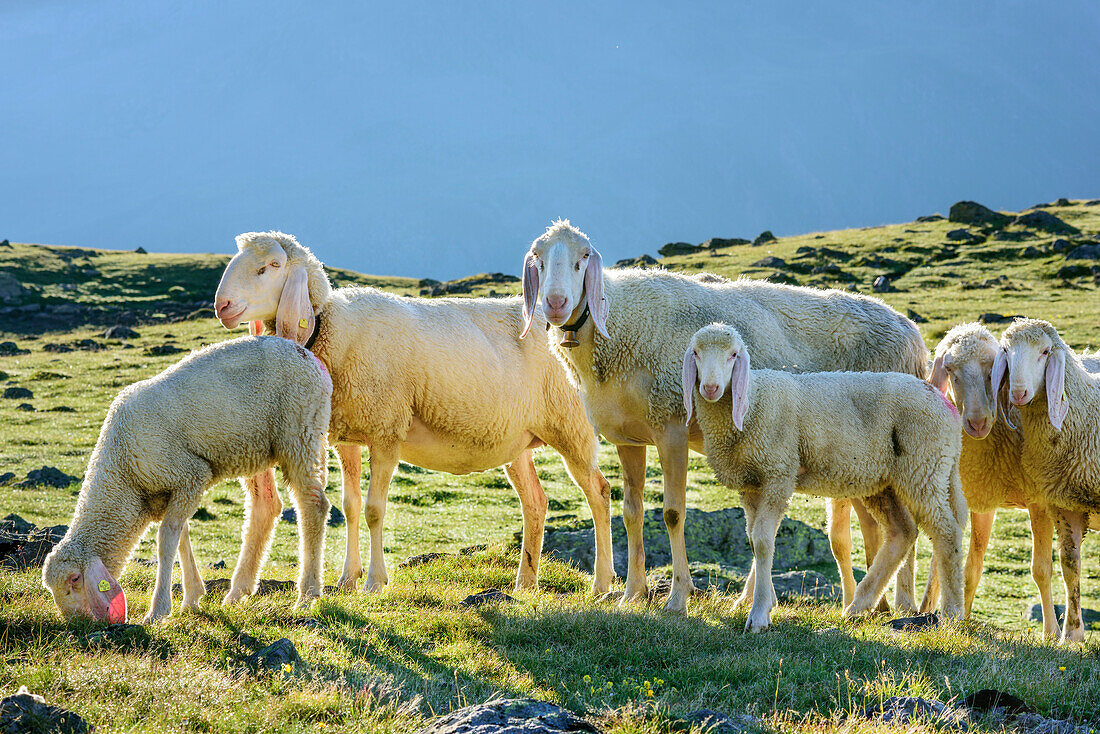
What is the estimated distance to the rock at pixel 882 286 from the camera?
1642 inches

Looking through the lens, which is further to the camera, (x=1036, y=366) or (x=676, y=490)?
(x=1036, y=366)

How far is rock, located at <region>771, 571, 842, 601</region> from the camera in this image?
10681 mm

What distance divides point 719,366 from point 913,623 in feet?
8.73

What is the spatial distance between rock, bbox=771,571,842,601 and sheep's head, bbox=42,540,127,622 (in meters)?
6.93

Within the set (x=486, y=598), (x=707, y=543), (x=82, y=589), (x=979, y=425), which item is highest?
(x=979, y=425)

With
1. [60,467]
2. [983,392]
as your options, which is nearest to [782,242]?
[60,467]

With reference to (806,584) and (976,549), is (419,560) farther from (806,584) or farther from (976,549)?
(976,549)

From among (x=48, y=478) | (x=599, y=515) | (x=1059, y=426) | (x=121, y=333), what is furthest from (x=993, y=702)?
(x=121, y=333)

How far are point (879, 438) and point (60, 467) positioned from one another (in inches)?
683

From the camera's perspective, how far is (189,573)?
7.43 meters

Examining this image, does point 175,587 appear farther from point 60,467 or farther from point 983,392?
point 60,467

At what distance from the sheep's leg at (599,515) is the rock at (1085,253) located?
41.9 meters

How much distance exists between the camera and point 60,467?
1939 centimetres

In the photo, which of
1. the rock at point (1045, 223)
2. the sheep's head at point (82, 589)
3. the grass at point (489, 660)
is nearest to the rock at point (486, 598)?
the grass at point (489, 660)
